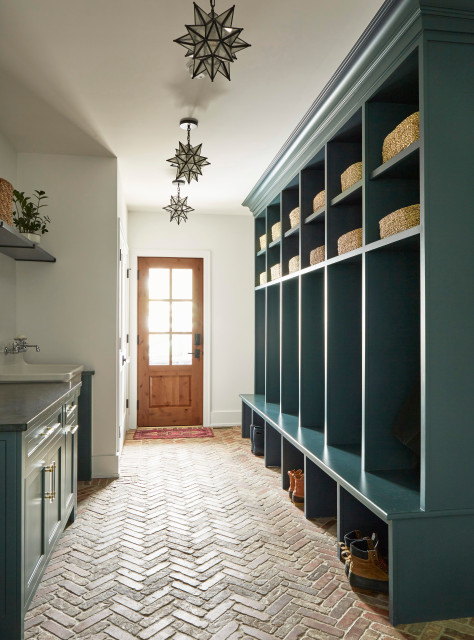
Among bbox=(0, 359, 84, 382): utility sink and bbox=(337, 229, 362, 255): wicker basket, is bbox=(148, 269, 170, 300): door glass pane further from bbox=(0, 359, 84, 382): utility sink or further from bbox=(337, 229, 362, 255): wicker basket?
bbox=(337, 229, 362, 255): wicker basket

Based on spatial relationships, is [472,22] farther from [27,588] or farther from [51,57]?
[27,588]

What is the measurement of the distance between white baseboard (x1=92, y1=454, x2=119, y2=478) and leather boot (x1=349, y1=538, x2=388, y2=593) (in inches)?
99.8

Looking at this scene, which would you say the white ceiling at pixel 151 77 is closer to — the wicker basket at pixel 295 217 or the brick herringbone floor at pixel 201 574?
the wicker basket at pixel 295 217

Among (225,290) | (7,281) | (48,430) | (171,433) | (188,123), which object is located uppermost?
(188,123)

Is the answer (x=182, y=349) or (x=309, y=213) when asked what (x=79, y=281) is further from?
(x=182, y=349)

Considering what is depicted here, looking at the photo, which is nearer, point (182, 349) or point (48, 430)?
point (48, 430)

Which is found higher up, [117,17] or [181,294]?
[117,17]

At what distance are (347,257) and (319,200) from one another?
83 centimetres

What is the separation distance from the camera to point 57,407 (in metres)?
2.77

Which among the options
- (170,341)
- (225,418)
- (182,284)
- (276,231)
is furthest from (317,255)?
(225,418)

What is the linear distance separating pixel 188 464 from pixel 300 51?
369 centimetres

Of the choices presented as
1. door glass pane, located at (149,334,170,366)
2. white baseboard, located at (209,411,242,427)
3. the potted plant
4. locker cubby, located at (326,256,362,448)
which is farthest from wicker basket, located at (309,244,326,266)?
white baseboard, located at (209,411,242,427)

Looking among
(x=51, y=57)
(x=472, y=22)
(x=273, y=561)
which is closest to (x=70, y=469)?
(x=273, y=561)

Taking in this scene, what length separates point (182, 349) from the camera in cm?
685
